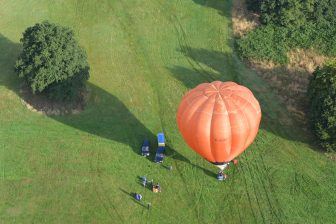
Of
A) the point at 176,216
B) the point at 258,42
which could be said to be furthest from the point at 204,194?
the point at 258,42

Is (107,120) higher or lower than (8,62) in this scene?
lower

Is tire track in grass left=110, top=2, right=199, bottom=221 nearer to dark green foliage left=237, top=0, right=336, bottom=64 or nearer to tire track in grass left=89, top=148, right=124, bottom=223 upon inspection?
tire track in grass left=89, top=148, right=124, bottom=223

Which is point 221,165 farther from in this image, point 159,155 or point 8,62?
point 8,62

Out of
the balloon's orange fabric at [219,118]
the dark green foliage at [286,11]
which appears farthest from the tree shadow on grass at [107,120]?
the dark green foliage at [286,11]

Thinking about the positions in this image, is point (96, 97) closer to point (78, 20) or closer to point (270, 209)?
point (78, 20)

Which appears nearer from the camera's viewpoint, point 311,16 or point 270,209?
point 270,209

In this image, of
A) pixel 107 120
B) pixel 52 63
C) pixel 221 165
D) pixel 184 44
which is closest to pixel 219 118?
pixel 221 165

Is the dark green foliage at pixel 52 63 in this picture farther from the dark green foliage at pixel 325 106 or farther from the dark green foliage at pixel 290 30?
the dark green foliage at pixel 325 106

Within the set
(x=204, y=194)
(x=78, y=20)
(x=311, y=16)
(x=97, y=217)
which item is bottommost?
(x=97, y=217)
